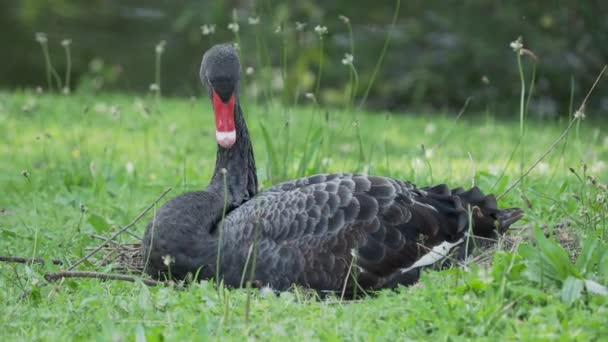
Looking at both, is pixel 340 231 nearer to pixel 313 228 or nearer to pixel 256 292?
pixel 313 228

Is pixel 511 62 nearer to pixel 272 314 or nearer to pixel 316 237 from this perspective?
pixel 316 237

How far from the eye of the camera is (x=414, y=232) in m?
4.06

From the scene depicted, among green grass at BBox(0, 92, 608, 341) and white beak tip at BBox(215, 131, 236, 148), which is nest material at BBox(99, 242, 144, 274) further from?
white beak tip at BBox(215, 131, 236, 148)

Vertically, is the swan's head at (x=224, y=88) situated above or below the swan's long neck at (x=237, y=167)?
above

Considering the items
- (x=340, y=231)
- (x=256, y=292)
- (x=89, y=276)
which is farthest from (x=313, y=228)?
(x=89, y=276)

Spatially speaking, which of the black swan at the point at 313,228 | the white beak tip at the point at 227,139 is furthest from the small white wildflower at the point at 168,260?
the white beak tip at the point at 227,139

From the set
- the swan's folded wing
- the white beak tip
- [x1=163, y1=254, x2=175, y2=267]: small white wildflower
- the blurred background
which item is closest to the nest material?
[x1=163, y1=254, x2=175, y2=267]: small white wildflower

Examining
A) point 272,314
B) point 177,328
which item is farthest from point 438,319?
point 177,328

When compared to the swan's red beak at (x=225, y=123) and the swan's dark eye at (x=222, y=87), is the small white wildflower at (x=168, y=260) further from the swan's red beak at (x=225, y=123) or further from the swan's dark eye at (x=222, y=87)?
the swan's dark eye at (x=222, y=87)

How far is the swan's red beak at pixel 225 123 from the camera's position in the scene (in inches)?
163

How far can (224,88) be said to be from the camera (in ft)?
13.8

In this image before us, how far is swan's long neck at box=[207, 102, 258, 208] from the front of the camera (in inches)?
178

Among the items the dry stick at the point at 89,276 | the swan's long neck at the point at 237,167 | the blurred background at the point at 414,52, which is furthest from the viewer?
the blurred background at the point at 414,52

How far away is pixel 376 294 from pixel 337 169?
2.28 meters
